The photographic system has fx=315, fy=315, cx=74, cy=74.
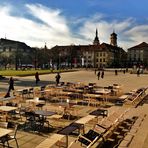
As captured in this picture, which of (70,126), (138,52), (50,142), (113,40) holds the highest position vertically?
(113,40)

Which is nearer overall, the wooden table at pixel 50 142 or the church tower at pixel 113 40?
the wooden table at pixel 50 142

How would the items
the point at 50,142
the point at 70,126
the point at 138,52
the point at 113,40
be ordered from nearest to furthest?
the point at 50,142, the point at 70,126, the point at 138,52, the point at 113,40

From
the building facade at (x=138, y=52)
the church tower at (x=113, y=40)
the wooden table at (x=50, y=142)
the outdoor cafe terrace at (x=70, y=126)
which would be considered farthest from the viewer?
the church tower at (x=113, y=40)

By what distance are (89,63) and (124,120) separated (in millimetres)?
147749

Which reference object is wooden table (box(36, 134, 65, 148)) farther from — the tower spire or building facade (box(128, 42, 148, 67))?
the tower spire

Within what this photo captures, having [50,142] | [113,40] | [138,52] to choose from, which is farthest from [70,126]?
[113,40]

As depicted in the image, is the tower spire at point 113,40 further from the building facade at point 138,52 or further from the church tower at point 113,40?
the building facade at point 138,52

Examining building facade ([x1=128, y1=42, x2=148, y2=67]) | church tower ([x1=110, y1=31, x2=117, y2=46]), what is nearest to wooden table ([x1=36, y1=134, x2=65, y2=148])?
building facade ([x1=128, y1=42, x2=148, y2=67])

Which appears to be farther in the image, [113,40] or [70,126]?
[113,40]

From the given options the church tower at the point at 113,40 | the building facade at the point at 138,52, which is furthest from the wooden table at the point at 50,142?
the church tower at the point at 113,40

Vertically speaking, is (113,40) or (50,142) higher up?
(113,40)

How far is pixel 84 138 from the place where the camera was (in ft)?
30.6

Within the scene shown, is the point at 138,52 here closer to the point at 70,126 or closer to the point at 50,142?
the point at 70,126

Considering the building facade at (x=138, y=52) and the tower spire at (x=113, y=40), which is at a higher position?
the tower spire at (x=113, y=40)
